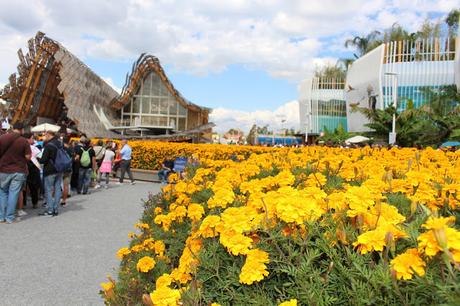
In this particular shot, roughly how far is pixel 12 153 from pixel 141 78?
38.2 metres

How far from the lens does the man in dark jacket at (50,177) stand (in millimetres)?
8258

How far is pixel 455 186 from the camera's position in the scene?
8.33 feet

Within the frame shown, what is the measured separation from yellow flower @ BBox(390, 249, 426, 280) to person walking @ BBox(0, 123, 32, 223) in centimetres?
756

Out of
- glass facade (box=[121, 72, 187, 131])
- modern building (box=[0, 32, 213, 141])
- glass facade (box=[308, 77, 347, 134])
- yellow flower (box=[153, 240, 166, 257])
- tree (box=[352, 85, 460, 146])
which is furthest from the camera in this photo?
glass facade (box=[308, 77, 347, 134])

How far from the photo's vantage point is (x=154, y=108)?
45.9 meters

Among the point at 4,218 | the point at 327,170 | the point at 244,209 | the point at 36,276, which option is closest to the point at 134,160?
the point at 4,218

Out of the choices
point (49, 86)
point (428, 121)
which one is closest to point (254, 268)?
point (428, 121)

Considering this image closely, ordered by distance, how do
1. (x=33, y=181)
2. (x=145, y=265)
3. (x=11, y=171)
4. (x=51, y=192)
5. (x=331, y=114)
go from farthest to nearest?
(x=331, y=114) < (x=33, y=181) < (x=51, y=192) < (x=11, y=171) < (x=145, y=265)

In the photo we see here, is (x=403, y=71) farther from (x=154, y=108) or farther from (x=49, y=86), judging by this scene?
(x=49, y=86)

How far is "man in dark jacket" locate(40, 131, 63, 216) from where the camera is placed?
8.26m

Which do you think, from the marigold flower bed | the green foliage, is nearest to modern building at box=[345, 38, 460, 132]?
the green foliage

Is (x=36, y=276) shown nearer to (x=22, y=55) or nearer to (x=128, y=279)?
(x=128, y=279)

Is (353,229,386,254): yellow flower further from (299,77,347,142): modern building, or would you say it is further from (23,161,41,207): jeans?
(299,77,347,142): modern building

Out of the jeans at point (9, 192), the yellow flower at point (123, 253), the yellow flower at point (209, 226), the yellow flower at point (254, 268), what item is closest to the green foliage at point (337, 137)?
the jeans at point (9, 192)
